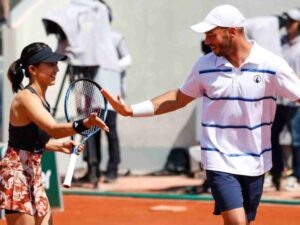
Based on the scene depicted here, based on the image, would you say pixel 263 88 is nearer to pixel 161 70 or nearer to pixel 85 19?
pixel 85 19

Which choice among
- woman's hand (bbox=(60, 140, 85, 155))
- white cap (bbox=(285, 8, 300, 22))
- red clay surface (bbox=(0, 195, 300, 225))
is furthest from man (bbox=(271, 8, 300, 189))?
woman's hand (bbox=(60, 140, 85, 155))

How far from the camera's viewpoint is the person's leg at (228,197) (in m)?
6.55

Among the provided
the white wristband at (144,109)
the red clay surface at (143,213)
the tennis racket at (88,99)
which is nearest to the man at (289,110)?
the red clay surface at (143,213)

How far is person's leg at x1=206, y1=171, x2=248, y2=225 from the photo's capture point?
21.5 feet

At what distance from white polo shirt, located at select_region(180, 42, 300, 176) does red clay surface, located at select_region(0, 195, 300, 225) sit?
3.33 m

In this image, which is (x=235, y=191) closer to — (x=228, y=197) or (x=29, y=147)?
(x=228, y=197)

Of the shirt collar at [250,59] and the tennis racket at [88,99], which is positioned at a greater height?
the shirt collar at [250,59]

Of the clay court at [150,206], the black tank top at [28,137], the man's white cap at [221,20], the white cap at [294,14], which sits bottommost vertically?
the clay court at [150,206]

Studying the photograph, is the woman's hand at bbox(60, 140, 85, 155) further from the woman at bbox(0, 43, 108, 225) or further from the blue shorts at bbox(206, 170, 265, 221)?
the blue shorts at bbox(206, 170, 265, 221)

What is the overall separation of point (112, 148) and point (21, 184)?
5.95 m

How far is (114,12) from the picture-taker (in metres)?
14.1

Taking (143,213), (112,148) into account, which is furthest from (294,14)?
(143,213)

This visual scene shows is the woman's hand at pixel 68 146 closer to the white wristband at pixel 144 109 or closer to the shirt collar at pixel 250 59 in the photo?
the white wristband at pixel 144 109

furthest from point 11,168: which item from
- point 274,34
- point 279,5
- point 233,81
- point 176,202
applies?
point 279,5
